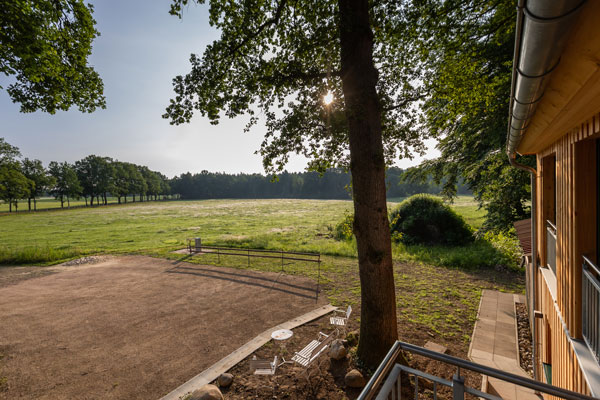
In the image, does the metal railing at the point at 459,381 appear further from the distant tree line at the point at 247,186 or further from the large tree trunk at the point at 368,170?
the distant tree line at the point at 247,186

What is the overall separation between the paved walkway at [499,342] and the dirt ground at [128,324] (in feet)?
15.6

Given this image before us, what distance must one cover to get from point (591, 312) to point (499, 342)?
507 centimetres

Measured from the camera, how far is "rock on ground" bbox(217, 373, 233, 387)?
508cm

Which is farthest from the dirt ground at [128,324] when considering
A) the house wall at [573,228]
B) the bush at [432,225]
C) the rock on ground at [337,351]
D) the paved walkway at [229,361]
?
the bush at [432,225]

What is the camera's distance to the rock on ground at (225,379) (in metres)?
5.08

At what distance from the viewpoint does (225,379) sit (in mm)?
5129

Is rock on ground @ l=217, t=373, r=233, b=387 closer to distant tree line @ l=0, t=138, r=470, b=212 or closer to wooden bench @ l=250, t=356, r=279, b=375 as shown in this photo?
wooden bench @ l=250, t=356, r=279, b=375

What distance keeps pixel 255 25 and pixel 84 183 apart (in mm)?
110230

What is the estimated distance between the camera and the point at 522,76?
6.64ft

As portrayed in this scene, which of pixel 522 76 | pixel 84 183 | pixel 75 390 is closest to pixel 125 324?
pixel 75 390

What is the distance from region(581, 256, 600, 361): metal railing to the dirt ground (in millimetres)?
6519

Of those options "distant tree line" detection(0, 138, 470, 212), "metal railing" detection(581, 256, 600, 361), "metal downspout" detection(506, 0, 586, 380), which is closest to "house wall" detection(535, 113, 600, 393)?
"metal railing" detection(581, 256, 600, 361)

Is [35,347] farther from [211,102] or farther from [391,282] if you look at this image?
[391,282]

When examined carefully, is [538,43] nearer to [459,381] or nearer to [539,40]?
[539,40]
